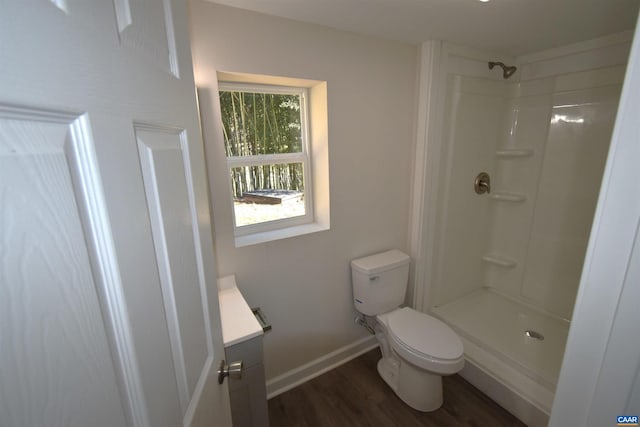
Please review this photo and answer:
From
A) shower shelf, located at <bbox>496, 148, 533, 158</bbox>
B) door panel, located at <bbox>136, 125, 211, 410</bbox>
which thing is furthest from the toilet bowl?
shower shelf, located at <bbox>496, 148, 533, 158</bbox>

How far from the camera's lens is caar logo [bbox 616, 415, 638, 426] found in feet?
2.13

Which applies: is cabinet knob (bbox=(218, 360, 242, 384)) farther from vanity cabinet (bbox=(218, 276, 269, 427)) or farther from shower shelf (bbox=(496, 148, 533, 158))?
shower shelf (bbox=(496, 148, 533, 158))

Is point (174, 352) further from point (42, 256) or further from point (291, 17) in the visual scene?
point (291, 17)

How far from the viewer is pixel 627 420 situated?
2.16 ft

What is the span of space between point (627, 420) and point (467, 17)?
65.9 inches

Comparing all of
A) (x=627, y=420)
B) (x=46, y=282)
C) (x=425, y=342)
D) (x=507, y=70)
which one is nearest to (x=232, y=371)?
(x=46, y=282)

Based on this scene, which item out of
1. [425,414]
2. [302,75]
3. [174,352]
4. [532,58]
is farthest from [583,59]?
[174,352]

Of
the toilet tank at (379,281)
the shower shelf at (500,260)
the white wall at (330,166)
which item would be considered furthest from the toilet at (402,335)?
the shower shelf at (500,260)

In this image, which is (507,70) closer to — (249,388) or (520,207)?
(520,207)

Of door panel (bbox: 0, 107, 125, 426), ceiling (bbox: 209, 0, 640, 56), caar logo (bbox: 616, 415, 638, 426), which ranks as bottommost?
caar logo (bbox: 616, 415, 638, 426)

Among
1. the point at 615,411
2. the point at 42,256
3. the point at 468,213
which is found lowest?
the point at 615,411

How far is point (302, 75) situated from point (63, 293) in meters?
1.43

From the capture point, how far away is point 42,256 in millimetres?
258

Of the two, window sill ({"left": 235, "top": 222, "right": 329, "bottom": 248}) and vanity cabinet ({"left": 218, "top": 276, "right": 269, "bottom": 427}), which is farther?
window sill ({"left": 235, "top": 222, "right": 329, "bottom": 248})
